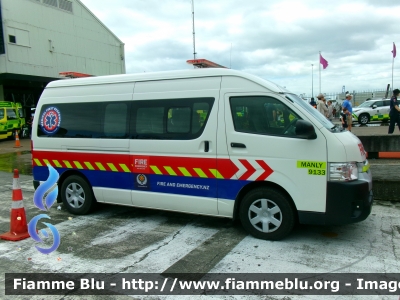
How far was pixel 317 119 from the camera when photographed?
4.43 metres

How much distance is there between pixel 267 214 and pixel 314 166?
35.7 inches

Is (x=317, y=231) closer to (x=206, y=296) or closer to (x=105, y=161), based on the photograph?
(x=206, y=296)

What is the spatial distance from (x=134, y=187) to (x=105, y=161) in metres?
0.70

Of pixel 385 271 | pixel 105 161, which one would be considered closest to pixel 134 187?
pixel 105 161

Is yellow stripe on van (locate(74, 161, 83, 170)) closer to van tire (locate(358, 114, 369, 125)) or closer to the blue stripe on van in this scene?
the blue stripe on van

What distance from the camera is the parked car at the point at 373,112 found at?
22.2 meters

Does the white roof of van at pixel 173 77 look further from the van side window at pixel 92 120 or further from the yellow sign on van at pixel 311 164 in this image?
the yellow sign on van at pixel 311 164

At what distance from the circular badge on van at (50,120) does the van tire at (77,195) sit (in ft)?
3.15

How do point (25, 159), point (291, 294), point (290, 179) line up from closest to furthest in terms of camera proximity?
point (291, 294)
point (290, 179)
point (25, 159)

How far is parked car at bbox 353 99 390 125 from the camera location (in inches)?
873

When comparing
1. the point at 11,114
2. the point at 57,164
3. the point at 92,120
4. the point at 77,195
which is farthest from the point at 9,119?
the point at 92,120

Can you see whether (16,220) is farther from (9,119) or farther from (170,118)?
(9,119)

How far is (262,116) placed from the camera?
4574mm

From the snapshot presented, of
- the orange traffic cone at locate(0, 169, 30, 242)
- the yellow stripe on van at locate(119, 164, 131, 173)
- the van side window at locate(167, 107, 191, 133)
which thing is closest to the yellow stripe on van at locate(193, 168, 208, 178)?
the van side window at locate(167, 107, 191, 133)
